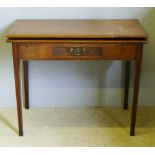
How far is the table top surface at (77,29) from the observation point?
168cm

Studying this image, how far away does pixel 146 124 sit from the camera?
208 centimetres

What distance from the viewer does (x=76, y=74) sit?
219 centimetres

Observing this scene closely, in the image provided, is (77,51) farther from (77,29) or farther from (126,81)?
(126,81)

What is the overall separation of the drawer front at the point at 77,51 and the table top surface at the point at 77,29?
0.05 m

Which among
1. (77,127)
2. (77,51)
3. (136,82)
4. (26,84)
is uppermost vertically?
(77,51)

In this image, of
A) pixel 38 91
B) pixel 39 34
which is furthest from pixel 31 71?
pixel 39 34

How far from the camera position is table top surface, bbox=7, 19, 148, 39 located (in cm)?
168

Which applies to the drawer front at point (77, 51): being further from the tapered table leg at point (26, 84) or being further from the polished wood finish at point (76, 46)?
the tapered table leg at point (26, 84)

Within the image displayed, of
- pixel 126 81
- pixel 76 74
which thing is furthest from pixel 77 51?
pixel 126 81

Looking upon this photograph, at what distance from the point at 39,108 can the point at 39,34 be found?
2.43 feet

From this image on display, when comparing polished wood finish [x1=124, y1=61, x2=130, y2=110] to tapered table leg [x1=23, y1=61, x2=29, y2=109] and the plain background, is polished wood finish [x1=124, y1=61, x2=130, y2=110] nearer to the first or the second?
the plain background

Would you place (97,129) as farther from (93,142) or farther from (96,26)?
(96,26)

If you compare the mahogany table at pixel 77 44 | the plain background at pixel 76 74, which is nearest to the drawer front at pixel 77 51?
the mahogany table at pixel 77 44

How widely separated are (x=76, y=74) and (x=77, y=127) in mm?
382
